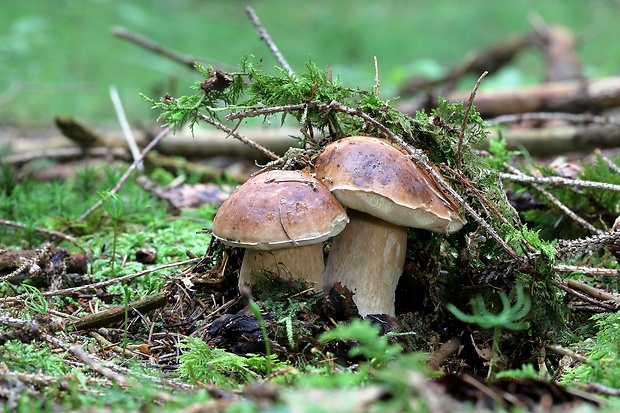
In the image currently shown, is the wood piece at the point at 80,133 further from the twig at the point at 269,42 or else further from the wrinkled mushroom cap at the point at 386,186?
the wrinkled mushroom cap at the point at 386,186

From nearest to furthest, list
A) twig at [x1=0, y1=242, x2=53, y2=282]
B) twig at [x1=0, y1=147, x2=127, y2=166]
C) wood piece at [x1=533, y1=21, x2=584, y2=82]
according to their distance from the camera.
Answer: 1. twig at [x1=0, y1=242, x2=53, y2=282]
2. twig at [x1=0, y1=147, x2=127, y2=166]
3. wood piece at [x1=533, y1=21, x2=584, y2=82]

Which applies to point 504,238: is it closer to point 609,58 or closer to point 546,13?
point 609,58

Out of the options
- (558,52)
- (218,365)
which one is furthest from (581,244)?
(558,52)

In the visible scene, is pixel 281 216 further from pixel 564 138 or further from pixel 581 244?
pixel 564 138

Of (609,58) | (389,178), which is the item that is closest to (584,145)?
(389,178)

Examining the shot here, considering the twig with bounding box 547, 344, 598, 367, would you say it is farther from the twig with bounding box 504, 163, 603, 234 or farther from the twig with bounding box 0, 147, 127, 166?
the twig with bounding box 0, 147, 127, 166

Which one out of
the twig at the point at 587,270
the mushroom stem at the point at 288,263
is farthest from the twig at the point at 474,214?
the mushroom stem at the point at 288,263

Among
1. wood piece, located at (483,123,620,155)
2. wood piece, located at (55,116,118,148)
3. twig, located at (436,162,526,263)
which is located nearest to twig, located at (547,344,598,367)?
twig, located at (436,162,526,263)
